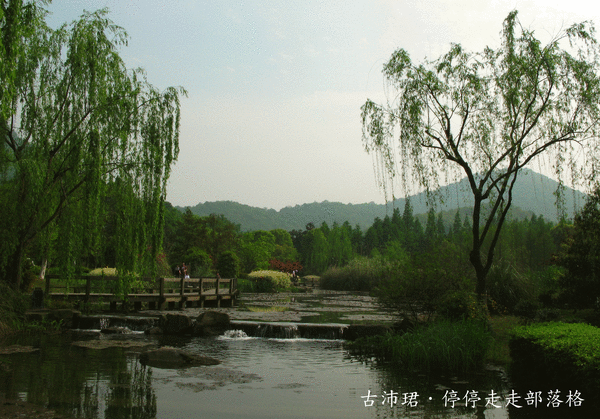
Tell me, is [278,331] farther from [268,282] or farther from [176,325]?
[268,282]

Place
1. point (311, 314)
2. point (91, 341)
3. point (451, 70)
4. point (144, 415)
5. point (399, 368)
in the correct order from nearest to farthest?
point (144, 415)
point (399, 368)
point (91, 341)
point (451, 70)
point (311, 314)

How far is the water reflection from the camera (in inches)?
284

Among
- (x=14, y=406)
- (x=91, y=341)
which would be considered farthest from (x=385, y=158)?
(x=14, y=406)

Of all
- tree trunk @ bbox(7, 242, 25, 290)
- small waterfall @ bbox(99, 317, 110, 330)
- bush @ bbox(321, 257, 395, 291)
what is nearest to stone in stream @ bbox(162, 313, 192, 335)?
small waterfall @ bbox(99, 317, 110, 330)

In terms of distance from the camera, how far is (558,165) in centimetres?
1388

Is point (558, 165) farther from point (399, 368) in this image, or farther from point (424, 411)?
point (424, 411)

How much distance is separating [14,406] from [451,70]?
1378 centimetres

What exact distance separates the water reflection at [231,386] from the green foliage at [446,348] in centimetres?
49

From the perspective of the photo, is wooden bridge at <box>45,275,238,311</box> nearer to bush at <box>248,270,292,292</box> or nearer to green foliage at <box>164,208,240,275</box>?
bush at <box>248,270,292,292</box>

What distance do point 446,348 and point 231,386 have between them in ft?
15.3

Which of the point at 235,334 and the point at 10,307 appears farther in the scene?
the point at 235,334

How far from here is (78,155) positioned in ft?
45.4

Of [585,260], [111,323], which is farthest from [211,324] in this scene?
[585,260]

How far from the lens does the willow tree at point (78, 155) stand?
45.8 ft
